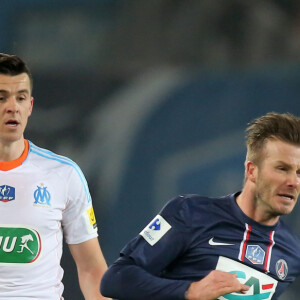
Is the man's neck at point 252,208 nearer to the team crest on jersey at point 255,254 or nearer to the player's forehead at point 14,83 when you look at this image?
the team crest on jersey at point 255,254

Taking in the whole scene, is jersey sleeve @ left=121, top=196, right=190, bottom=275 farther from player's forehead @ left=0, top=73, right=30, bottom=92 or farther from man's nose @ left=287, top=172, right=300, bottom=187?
player's forehead @ left=0, top=73, right=30, bottom=92

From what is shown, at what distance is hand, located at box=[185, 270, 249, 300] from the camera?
7.11ft

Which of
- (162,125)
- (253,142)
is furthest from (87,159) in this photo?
(253,142)

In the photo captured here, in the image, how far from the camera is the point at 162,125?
4660mm

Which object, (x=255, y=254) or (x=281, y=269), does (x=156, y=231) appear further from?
(x=281, y=269)

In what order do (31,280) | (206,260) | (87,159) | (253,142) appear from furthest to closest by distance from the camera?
(87,159)
(31,280)
(253,142)
(206,260)

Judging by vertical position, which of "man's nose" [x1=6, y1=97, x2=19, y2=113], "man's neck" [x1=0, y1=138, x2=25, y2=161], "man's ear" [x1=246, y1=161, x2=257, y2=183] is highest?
"man's ear" [x1=246, y1=161, x2=257, y2=183]

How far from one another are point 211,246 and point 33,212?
0.78 meters

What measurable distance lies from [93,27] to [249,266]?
8.26ft

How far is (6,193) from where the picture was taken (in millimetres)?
2918

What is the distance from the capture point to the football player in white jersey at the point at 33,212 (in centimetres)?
285

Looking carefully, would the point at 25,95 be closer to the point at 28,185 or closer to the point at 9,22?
the point at 28,185

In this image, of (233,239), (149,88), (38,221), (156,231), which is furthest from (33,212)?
(149,88)

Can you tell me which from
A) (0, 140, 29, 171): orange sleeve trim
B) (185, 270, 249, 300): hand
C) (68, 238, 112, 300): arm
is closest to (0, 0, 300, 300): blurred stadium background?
(68, 238, 112, 300): arm
